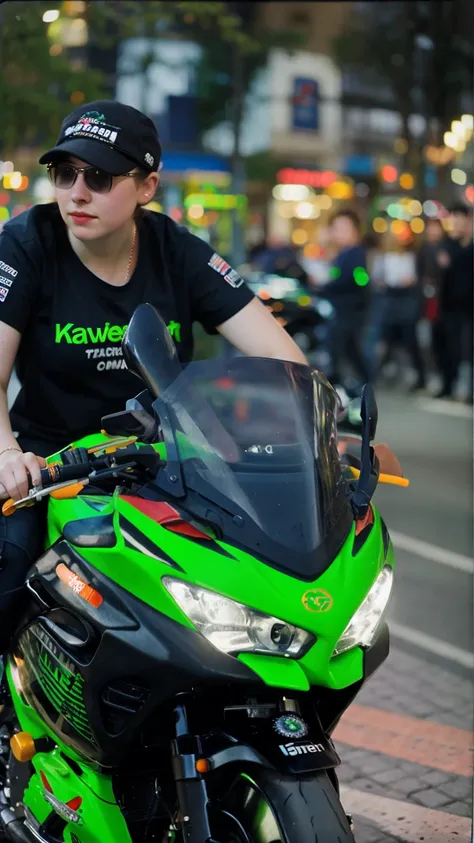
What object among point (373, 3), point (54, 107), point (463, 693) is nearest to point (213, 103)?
point (373, 3)

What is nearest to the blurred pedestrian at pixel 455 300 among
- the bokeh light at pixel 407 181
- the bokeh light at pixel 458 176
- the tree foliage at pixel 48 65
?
the bokeh light at pixel 458 176

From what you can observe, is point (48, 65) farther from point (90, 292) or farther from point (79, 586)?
point (79, 586)

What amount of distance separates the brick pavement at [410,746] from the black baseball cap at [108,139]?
1.89 m

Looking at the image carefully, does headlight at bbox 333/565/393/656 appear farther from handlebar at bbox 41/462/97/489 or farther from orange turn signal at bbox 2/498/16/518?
orange turn signal at bbox 2/498/16/518

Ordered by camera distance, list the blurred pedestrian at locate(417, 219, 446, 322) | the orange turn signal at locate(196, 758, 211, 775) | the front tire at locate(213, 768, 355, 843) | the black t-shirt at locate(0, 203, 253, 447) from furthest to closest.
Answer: the blurred pedestrian at locate(417, 219, 446, 322) < the black t-shirt at locate(0, 203, 253, 447) < the orange turn signal at locate(196, 758, 211, 775) < the front tire at locate(213, 768, 355, 843)

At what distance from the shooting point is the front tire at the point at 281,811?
221 cm

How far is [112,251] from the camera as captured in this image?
3.15 metres

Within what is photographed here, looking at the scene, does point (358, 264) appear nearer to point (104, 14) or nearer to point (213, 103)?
point (213, 103)

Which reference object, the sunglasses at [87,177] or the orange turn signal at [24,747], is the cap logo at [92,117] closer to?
the sunglasses at [87,177]

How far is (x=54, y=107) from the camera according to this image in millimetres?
6566

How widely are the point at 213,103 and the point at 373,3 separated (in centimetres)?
178

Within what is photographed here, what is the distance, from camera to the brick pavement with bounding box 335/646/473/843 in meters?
3.81

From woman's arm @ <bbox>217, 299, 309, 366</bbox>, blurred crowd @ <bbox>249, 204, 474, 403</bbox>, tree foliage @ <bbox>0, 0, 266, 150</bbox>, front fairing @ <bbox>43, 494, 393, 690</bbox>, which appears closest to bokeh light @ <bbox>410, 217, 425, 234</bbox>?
blurred crowd @ <bbox>249, 204, 474, 403</bbox>

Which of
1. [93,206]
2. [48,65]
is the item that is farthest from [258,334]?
[48,65]
